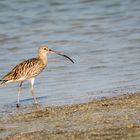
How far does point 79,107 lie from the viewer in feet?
41.1

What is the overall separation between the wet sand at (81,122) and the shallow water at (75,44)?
3.73 ft

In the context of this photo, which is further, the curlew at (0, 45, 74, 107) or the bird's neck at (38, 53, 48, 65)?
the bird's neck at (38, 53, 48, 65)

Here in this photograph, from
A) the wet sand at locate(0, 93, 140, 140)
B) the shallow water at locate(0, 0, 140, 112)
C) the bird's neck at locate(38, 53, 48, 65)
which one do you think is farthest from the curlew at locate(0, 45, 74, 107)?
the wet sand at locate(0, 93, 140, 140)

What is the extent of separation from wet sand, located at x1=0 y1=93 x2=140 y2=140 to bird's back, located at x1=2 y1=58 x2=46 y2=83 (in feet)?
6.81

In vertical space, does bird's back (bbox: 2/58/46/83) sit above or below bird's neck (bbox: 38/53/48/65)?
below

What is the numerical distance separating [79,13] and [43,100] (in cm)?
1430

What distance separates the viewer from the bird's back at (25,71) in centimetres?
1517

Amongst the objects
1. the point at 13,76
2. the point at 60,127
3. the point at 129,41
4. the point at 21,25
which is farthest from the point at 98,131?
the point at 21,25

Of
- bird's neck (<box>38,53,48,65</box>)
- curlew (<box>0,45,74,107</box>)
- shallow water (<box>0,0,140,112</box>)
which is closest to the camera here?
shallow water (<box>0,0,140,112</box>)

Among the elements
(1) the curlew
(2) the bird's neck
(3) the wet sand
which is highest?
(2) the bird's neck

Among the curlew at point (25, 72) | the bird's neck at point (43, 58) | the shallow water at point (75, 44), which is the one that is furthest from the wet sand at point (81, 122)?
the bird's neck at point (43, 58)

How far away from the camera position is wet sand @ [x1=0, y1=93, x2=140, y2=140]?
1012 cm

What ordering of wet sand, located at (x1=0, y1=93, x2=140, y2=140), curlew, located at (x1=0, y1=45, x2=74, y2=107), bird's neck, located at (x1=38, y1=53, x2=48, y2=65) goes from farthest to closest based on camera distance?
bird's neck, located at (x1=38, y1=53, x2=48, y2=65) → curlew, located at (x1=0, y1=45, x2=74, y2=107) → wet sand, located at (x1=0, y1=93, x2=140, y2=140)

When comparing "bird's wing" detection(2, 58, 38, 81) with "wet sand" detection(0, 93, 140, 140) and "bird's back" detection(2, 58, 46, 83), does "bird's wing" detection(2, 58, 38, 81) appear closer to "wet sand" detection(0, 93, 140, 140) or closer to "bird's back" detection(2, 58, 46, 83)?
"bird's back" detection(2, 58, 46, 83)
